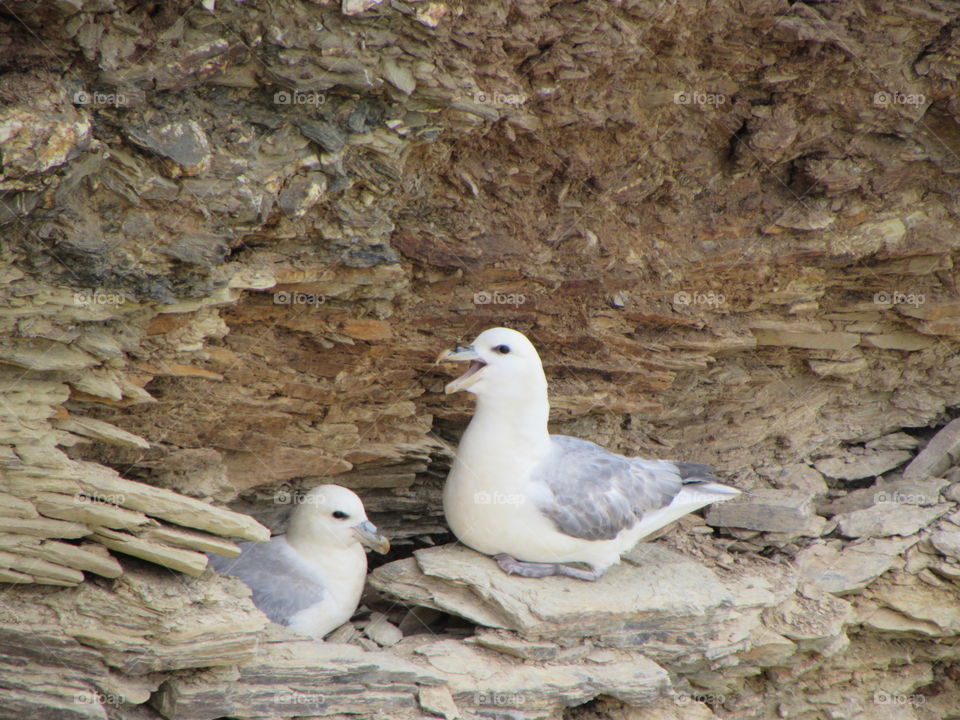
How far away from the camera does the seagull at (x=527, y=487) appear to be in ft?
14.8

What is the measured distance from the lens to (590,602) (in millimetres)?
4457

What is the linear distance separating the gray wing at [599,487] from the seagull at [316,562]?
0.89m

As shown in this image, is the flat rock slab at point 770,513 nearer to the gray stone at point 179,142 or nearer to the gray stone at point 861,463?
the gray stone at point 861,463

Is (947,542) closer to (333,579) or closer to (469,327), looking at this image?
(469,327)

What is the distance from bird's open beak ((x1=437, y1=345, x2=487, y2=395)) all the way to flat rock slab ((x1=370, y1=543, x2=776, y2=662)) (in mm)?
852

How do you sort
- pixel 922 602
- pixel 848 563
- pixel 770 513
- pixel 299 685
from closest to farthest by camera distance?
pixel 299 685, pixel 922 602, pixel 848 563, pixel 770 513

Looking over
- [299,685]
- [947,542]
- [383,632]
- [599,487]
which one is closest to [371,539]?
[383,632]

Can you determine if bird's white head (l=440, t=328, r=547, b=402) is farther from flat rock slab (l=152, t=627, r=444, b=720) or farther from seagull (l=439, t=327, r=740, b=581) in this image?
flat rock slab (l=152, t=627, r=444, b=720)

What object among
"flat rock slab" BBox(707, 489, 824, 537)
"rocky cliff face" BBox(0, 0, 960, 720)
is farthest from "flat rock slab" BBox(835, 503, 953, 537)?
"flat rock slab" BBox(707, 489, 824, 537)

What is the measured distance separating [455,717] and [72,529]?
1.73 metres

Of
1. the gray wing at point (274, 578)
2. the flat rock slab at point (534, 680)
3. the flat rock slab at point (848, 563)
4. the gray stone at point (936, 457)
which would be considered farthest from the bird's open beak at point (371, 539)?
the gray stone at point (936, 457)

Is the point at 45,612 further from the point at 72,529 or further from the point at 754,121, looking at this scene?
the point at 754,121

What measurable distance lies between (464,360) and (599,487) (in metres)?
0.93

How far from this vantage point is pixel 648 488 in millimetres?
4785
